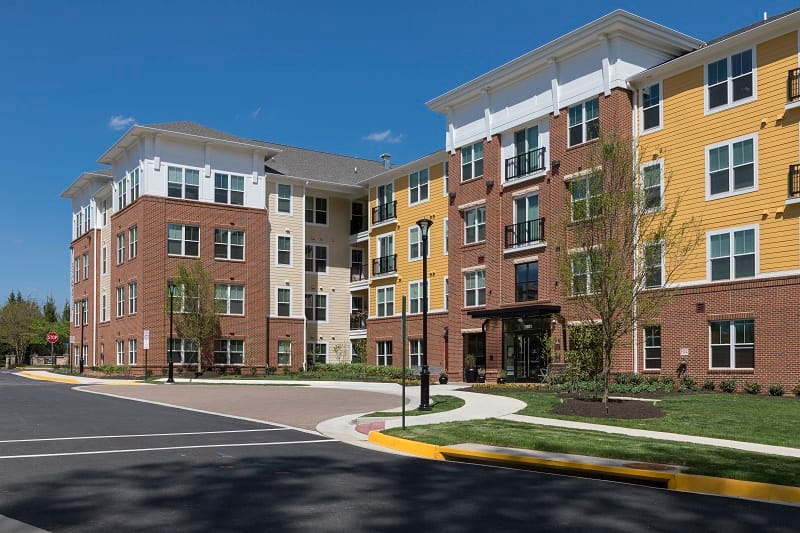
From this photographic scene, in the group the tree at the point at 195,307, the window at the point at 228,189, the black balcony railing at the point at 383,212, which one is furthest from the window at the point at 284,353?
the black balcony railing at the point at 383,212

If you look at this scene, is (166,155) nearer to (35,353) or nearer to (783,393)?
(783,393)

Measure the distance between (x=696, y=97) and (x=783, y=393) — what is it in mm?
11534

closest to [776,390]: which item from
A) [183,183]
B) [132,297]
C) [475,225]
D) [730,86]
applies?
[730,86]

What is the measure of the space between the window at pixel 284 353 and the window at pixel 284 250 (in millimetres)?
5381

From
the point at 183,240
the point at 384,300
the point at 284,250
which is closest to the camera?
the point at 183,240

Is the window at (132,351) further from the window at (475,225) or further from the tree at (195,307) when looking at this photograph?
the window at (475,225)

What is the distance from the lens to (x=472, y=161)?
137 ft

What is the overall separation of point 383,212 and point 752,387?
95.3ft

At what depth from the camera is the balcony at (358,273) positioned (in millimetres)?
56559

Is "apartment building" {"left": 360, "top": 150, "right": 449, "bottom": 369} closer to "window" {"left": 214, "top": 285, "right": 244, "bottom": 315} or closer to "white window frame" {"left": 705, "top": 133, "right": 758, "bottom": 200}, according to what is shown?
"window" {"left": 214, "top": 285, "right": 244, "bottom": 315}

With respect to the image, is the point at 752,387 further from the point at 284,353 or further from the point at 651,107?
the point at 284,353

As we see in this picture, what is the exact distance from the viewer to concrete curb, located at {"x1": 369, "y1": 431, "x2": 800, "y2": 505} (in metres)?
10.3

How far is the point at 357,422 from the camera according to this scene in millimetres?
20062

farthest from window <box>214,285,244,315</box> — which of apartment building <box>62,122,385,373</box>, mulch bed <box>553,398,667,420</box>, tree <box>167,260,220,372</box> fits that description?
mulch bed <box>553,398,667,420</box>
